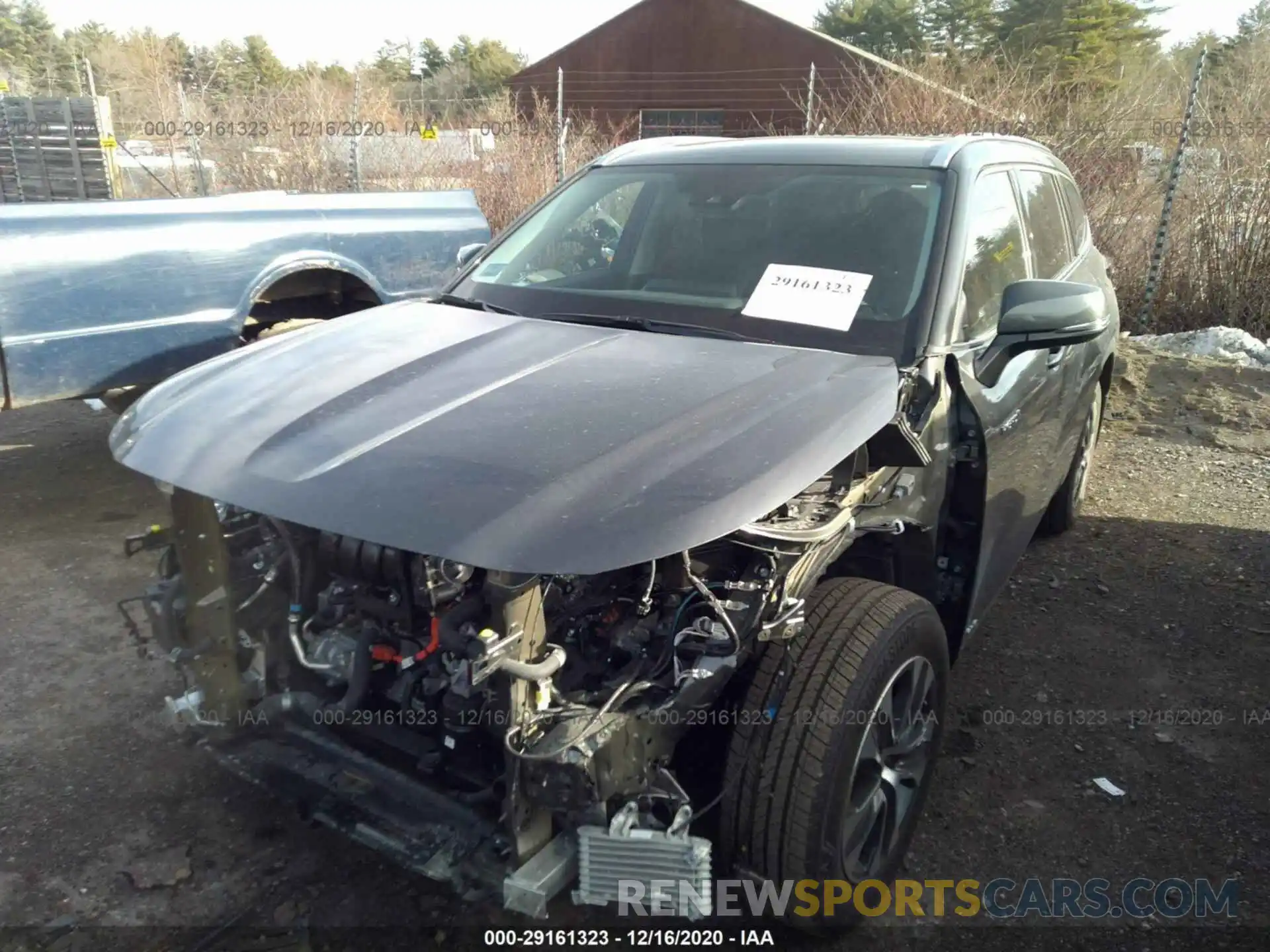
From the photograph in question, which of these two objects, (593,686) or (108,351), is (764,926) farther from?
(108,351)

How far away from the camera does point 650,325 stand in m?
2.96

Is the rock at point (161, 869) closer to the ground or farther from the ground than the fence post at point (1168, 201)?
closer to the ground

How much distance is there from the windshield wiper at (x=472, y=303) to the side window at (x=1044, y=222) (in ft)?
6.46

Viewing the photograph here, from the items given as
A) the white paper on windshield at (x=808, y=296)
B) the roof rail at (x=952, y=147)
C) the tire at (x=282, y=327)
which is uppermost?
the roof rail at (x=952, y=147)

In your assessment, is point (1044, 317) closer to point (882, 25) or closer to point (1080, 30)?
point (1080, 30)

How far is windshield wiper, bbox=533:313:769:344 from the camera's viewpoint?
2.86m

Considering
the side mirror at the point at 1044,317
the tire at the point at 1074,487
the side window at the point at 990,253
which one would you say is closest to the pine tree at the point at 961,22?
the tire at the point at 1074,487

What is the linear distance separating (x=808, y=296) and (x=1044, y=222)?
5.32ft

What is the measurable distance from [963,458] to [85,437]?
5737 mm

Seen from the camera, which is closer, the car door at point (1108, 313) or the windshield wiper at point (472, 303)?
the windshield wiper at point (472, 303)

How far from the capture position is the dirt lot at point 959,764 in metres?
2.52

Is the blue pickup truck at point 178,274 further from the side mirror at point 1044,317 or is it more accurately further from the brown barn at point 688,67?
the brown barn at point 688,67

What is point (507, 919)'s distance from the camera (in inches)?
98.7

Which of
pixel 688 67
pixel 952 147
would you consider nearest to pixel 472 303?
pixel 952 147
